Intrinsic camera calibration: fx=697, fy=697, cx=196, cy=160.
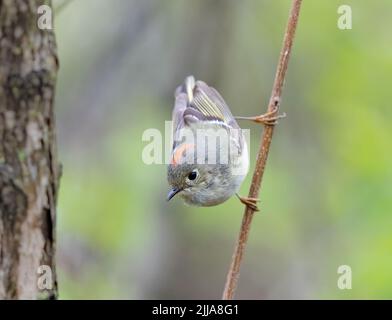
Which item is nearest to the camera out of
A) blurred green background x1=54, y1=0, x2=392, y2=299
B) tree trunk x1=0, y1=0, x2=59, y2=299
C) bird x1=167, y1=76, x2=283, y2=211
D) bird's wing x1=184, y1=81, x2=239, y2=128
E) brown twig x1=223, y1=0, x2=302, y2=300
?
tree trunk x1=0, y1=0, x2=59, y2=299

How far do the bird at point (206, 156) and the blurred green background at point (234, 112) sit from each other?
144 cm

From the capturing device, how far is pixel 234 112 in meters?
6.41

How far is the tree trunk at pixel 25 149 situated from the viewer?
212 cm

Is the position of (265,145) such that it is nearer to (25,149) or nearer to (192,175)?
(192,175)

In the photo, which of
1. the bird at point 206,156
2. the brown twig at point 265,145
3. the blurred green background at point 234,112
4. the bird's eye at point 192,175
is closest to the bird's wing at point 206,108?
the bird at point 206,156

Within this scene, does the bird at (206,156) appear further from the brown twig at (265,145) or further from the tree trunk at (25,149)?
the tree trunk at (25,149)

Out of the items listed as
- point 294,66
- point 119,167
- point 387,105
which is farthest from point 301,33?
point 119,167

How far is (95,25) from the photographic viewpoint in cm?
667

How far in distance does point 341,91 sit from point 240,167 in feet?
6.77

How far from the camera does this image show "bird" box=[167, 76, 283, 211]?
394 centimetres

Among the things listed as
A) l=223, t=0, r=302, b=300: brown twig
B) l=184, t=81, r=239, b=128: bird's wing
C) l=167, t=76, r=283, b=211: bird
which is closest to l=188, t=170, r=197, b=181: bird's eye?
l=167, t=76, r=283, b=211: bird

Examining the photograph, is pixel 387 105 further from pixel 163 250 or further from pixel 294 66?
pixel 163 250

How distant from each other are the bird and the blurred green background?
Result: 1.44 metres

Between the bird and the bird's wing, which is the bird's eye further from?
the bird's wing
